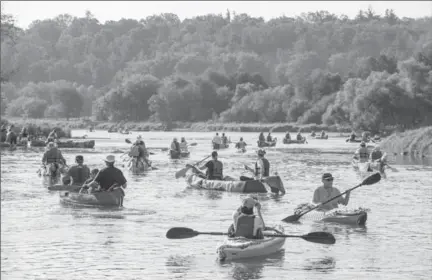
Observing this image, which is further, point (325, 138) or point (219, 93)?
point (219, 93)

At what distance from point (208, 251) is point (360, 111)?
81.6 m

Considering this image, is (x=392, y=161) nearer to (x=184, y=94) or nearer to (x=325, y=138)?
(x=325, y=138)

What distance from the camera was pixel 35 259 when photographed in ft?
61.9

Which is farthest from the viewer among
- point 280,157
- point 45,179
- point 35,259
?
point 280,157

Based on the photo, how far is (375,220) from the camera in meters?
26.0

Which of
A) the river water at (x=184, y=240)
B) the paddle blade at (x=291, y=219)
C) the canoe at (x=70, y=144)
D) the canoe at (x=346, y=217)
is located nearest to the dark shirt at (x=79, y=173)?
the river water at (x=184, y=240)

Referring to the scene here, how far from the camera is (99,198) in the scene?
26812 millimetres

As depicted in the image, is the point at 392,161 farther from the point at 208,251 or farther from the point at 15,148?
the point at 208,251

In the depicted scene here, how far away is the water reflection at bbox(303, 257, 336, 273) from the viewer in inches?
721

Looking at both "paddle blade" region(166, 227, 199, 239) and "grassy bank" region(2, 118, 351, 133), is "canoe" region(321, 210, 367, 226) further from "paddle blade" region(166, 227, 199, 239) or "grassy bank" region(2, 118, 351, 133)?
"grassy bank" region(2, 118, 351, 133)

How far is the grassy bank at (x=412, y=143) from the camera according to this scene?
64.1 meters

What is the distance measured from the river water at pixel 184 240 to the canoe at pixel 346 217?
0.23m

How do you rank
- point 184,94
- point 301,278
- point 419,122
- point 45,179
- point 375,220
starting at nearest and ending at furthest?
point 301,278, point 375,220, point 45,179, point 419,122, point 184,94

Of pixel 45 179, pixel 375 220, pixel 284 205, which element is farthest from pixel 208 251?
pixel 45 179
